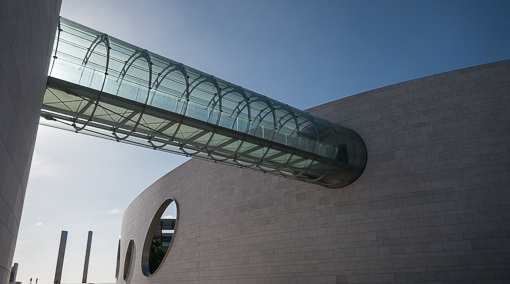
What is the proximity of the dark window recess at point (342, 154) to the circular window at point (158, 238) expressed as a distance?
1690 centimetres

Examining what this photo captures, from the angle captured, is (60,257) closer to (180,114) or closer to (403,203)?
(180,114)

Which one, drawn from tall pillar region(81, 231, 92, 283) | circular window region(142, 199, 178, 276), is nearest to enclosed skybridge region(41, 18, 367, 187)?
circular window region(142, 199, 178, 276)

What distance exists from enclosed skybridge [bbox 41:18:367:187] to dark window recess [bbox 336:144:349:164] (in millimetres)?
48

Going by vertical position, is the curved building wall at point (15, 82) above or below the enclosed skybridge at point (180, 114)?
below

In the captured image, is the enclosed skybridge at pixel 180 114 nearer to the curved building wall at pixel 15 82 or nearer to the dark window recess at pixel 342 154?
the dark window recess at pixel 342 154

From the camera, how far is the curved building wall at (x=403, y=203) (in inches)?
603

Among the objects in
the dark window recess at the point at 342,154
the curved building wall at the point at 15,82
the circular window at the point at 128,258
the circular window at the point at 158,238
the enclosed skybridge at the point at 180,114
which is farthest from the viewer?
the circular window at the point at 128,258

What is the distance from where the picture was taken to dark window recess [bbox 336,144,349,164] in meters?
18.1

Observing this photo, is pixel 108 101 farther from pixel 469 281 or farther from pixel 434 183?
pixel 469 281

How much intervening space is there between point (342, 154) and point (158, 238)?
20.3 metres

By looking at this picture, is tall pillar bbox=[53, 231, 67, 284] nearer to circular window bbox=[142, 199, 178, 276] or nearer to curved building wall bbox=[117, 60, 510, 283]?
circular window bbox=[142, 199, 178, 276]

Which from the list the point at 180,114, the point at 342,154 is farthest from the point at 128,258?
the point at 180,114

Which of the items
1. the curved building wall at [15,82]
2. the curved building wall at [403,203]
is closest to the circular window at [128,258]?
the curved building wall at [403,203]

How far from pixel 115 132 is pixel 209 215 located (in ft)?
42.0
